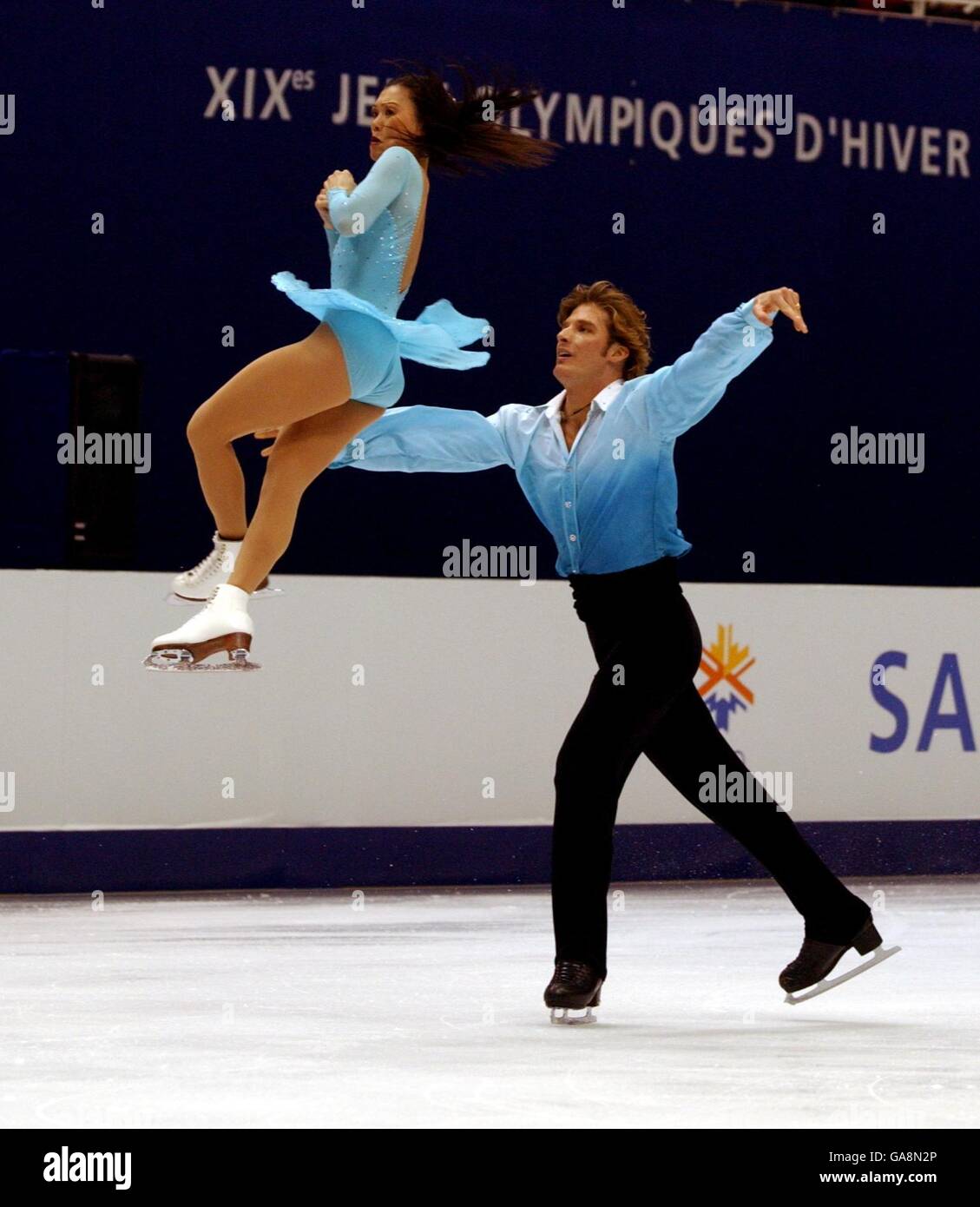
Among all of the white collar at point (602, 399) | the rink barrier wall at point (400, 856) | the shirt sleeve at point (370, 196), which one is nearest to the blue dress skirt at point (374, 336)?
the shirt sleeve at point (370, 196)

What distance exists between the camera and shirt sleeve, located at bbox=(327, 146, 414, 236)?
11.0ft

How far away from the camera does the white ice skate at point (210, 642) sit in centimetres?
331

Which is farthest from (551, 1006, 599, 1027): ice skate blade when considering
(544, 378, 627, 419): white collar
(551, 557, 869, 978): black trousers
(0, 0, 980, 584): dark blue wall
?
(0, 0, 980, 584): dark blue wall

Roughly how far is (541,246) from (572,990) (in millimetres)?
6061

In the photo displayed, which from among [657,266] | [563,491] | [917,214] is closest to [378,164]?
[563,491]

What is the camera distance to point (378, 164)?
3398 mm

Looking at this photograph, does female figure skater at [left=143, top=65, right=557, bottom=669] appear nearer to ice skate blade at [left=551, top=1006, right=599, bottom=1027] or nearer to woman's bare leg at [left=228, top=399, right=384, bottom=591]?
woman's bare leg at [left=228, top=399, right=384, bottom=591]

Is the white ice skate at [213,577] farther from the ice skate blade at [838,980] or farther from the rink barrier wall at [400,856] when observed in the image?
the rink barrier wall at [400,856]

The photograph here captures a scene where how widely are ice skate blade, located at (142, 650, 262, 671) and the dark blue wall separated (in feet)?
19.3

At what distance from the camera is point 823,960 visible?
4.31 metres

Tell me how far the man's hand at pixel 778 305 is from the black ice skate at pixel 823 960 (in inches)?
52.8
